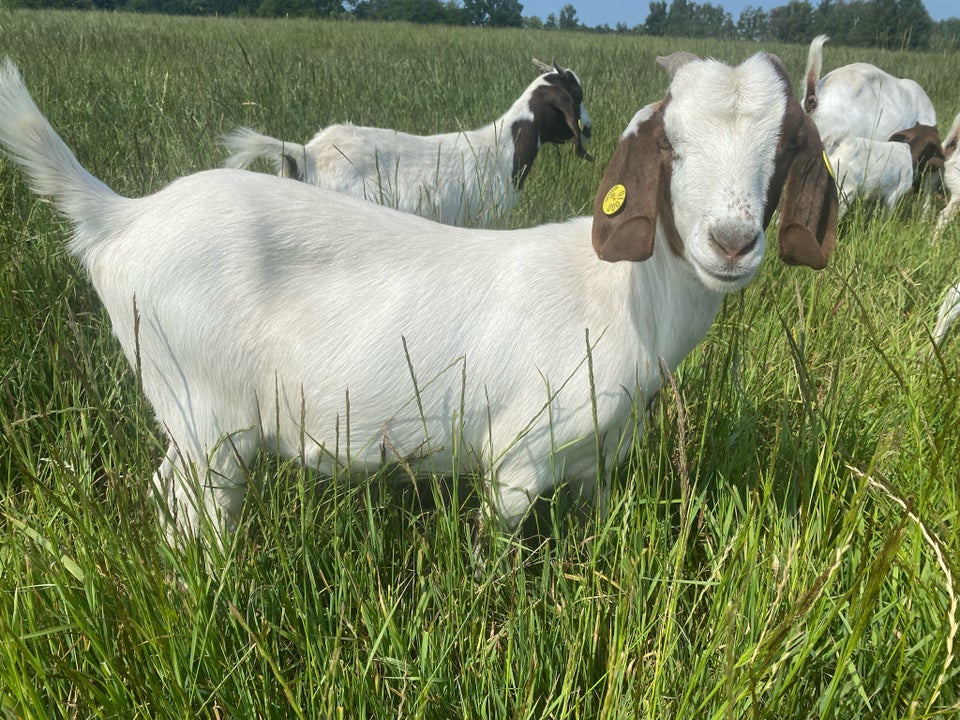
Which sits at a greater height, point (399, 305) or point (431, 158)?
point (431, 158)

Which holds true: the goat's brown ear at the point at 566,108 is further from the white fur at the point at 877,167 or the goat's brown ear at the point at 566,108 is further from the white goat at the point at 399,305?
the white goat at the point at 399,305

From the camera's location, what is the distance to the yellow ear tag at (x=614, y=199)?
5.02ft

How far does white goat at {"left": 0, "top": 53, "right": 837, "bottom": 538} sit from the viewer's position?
5.13 feet

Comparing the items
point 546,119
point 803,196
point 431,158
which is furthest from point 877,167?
point 803,196

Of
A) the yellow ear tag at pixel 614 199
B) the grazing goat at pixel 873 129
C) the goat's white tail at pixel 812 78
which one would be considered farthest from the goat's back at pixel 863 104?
the yellow ear tag at pixel 614 199

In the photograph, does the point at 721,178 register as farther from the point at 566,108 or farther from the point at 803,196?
the point at 566,108

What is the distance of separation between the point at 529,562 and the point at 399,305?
2.26ft

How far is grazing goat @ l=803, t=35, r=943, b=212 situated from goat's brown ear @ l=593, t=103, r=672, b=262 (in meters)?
3.20

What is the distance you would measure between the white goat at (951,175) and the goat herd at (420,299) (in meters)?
3.91

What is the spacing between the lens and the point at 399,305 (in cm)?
165

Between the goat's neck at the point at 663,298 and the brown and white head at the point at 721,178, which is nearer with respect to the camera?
the brown and white head at the point at 721,178

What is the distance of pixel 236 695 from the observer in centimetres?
124

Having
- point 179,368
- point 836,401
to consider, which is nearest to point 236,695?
point 179,368

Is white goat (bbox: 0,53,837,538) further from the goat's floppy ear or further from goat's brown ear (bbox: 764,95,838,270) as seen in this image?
the goat's floppy ear
